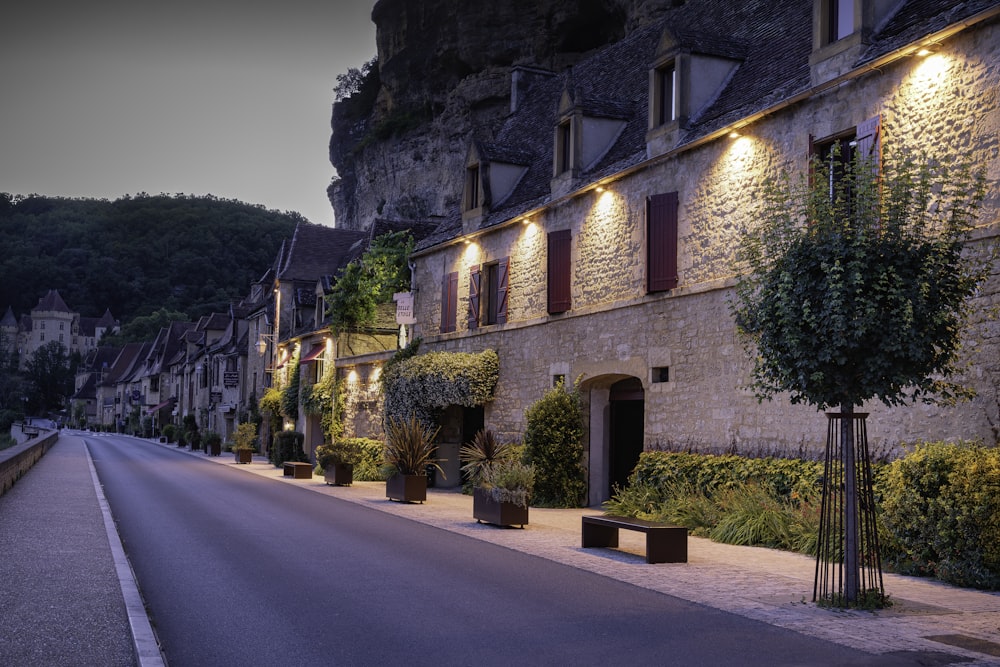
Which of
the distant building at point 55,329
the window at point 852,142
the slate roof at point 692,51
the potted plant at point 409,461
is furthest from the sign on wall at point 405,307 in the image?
the distant building at point 55,329

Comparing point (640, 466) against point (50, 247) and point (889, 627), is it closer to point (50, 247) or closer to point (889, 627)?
point (889, 627)

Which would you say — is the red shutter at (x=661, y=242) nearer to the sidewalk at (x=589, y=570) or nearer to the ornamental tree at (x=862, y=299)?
the sidewalk at (x=589, y=570)

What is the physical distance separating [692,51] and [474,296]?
9.41 m

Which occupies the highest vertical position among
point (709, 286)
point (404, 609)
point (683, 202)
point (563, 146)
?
point (563, 146)

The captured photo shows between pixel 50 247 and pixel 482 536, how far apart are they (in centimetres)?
13590

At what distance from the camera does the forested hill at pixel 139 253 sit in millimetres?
101625

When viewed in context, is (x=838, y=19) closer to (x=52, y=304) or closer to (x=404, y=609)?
(x=404, y=609)

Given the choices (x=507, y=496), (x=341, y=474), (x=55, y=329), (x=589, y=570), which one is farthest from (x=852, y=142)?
(x=55, y=329)

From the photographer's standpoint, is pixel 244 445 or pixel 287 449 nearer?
pixel 287 449

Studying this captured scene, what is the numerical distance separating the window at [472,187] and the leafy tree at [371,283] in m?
7.22

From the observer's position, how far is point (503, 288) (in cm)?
2380

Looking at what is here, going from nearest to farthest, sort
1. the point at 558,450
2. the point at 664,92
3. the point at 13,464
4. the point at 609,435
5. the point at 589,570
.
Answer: the point at 589,570
the point at 664,92
the point at 558,450
the point at 609,435
the point at 13,464

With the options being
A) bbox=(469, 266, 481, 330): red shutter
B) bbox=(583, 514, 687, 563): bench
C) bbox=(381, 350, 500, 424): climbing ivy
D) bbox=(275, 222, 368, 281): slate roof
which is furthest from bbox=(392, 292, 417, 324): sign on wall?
bbox=(275, 222, 368, 281): slate roof

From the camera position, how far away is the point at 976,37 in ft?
39.7
